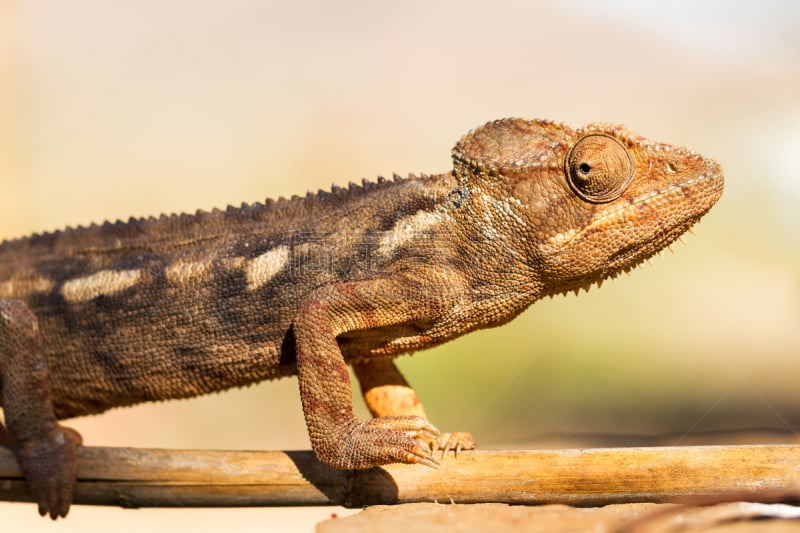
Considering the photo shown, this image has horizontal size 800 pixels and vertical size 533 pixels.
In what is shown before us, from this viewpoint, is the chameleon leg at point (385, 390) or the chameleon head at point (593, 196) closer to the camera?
the chameleon head at point (593, 196)

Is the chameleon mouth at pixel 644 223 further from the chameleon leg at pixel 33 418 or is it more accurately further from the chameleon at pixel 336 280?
the chameleon leg at pixel 33 418

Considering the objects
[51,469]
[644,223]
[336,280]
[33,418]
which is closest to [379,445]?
[336,280]

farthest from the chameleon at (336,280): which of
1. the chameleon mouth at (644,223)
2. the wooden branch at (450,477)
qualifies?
the wooden branch at (450,477)

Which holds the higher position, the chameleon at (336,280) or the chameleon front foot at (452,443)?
the chameleon at (336,280)

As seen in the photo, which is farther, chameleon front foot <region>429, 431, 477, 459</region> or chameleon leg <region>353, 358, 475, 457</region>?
chameleon leg <region>353, 358, 475, 457</region>

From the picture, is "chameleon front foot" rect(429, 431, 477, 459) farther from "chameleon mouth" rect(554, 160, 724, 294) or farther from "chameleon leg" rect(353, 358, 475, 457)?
"chameleon leg" rect(353, 358, 475, 457)

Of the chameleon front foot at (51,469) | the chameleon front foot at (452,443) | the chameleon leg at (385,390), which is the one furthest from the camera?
the chameleon leg at (385,390)

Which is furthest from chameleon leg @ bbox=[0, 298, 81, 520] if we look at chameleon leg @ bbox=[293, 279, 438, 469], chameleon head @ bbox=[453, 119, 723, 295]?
chameleon head @ bbox=[453, 119, 723, 295]

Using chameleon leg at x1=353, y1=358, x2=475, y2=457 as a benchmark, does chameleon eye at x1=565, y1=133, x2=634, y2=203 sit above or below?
above

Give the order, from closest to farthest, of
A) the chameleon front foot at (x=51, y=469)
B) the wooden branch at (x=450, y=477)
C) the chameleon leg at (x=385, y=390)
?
1. the wooden branch at (x=450, y=477)
2. the chameleon front foot at (x=51, y=469)
3. the chameleon leg at (x=385, y=390)

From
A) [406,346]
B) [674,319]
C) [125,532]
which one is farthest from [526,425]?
[406,346]
